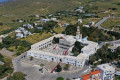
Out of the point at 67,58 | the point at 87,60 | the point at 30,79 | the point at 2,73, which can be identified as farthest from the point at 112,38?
the point at 2,73

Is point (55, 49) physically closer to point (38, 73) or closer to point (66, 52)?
point (66, 52)

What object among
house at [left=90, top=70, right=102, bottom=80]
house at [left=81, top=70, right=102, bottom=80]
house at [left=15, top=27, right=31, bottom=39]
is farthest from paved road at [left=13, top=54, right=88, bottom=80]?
house at [left=15, top=27, right=31, bottom=39]

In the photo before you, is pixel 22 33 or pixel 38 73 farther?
pixel 22 33

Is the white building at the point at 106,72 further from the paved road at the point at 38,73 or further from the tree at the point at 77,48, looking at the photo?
the tree at the point at 77,48

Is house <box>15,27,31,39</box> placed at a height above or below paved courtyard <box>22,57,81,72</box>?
above

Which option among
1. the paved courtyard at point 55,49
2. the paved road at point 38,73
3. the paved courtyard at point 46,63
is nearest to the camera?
the paved road at point 38,73

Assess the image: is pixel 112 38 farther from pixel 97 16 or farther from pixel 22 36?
pixel 97 16

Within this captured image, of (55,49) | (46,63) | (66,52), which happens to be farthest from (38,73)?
(55,49)

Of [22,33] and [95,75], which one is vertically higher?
[22,33]

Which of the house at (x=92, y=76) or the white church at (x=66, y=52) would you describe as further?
the white church at (x=66, y=52)

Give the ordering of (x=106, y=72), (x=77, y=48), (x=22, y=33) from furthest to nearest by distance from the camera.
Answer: (x=22, y=33), (x=77, y=48), (x=106, y=72)

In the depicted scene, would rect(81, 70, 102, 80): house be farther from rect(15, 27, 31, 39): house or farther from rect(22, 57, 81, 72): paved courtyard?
rect(15, 27, 31, 39): house

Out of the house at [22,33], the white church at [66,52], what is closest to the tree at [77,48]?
the white church at [66,52]
